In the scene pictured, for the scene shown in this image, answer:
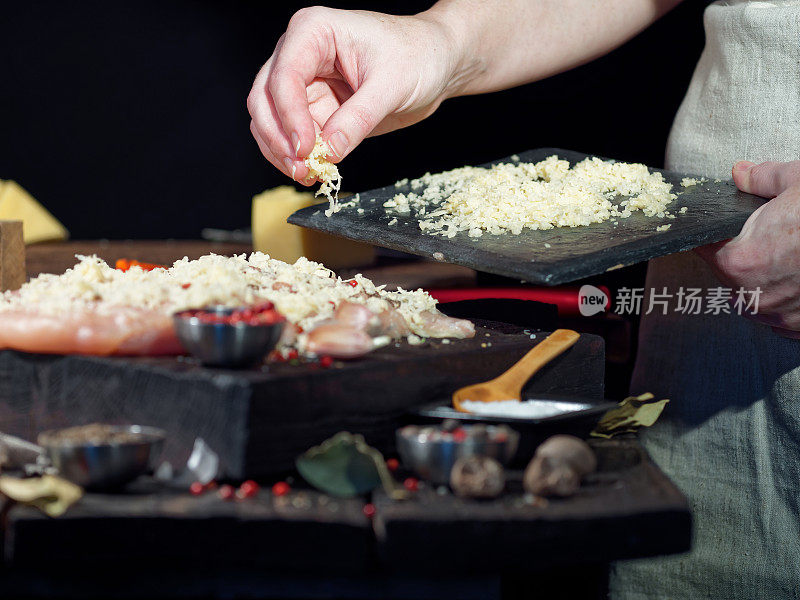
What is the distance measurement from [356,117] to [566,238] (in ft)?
1.61

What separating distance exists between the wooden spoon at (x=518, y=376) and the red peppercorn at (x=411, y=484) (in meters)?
0.14

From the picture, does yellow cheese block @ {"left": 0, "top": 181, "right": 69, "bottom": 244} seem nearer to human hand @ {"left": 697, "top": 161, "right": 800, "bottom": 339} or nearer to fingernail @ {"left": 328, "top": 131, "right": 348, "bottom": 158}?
fingernail @ {"left": 328, "top": 131, "right": 348, "bottom": 158}

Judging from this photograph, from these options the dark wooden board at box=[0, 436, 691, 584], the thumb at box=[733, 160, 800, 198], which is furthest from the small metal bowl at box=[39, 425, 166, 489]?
the thumb at box=[733, 160, 800, 198]

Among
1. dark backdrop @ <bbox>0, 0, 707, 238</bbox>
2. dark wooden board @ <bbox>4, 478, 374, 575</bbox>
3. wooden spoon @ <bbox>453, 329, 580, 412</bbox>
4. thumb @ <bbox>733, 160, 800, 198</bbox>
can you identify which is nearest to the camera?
dark wooden board @ <bbox>4, 478, 374, 575</bbox>

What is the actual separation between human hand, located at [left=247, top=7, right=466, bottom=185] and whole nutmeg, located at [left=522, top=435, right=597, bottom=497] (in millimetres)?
820

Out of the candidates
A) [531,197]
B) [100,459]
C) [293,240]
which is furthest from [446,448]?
[293,240]

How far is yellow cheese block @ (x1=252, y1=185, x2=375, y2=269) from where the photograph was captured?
272cm

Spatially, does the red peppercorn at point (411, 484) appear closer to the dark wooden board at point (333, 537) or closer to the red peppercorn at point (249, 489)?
the dark wooden board at point (333, 537)

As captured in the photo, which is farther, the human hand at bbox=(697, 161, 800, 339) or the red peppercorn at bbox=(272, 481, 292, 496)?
the human hand at bbox=(697, 161, 800, 339)

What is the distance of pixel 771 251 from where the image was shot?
1688 millimetres

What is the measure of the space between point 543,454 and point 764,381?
102cm

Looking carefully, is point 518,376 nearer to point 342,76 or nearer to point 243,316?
point 243,316

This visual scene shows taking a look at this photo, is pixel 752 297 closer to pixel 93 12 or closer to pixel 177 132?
pixel 177 132

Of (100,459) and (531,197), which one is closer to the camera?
(100,459)
